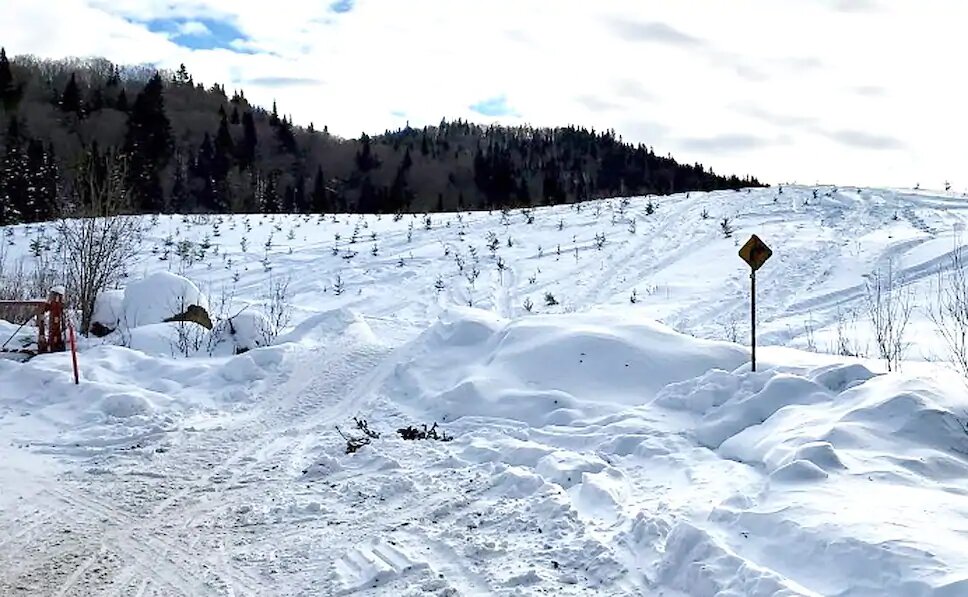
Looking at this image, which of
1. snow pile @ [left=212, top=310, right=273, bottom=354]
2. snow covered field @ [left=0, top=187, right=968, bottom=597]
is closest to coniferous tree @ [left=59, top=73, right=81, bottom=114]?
snow covered field @ [left=0, top=187, right=968, bottom=597]

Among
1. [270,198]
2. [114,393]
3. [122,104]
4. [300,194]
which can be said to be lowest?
[114,393]

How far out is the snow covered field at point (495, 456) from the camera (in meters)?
4.98

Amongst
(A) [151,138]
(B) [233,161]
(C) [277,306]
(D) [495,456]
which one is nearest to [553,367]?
(D) [495,456]

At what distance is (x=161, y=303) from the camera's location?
14625 millimetres

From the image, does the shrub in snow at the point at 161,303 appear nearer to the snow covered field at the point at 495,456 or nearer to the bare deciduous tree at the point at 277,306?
the snow covered field at the point at 495,456

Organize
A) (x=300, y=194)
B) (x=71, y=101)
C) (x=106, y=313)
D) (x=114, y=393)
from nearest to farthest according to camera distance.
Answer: (x=114, y=393) < (x=106, y=313) < (x=71, y=101) < (x=300, y=194)

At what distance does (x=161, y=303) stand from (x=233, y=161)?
215 feet

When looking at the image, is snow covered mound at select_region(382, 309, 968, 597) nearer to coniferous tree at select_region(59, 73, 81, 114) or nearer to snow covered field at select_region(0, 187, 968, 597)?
snow covered field at select_region(0, 187, 968, 597)

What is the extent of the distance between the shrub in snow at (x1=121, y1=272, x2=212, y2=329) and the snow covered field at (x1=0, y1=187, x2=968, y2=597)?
66 mm

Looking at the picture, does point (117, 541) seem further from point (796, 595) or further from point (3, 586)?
point (796, 595)

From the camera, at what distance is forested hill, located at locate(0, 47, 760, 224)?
60719mm

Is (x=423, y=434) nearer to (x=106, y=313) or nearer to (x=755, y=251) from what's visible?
(x=755, y=251)

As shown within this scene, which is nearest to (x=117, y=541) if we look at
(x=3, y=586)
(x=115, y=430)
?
(x=3, y=586)

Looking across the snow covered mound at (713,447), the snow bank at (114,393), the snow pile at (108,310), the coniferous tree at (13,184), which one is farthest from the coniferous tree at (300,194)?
the snow covered mound at (713,447)
